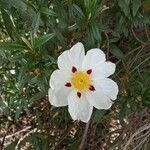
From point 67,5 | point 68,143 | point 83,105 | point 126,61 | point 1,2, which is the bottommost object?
point 68,143

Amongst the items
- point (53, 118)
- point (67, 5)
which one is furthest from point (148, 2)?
point (53, 118)

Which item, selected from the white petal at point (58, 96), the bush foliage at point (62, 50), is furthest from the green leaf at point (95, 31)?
the white petal at point (58, 96)

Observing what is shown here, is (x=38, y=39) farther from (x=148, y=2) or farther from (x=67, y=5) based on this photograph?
(x=148, y=2)

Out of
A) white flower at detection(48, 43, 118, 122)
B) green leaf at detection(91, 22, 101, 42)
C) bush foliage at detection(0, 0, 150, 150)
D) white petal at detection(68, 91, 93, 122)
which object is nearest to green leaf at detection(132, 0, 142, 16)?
bush foliage at detection(0, 0, 150, 150)

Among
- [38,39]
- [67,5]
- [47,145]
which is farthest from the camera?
[47,145]

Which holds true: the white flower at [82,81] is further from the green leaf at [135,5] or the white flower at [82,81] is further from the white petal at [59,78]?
the green leaf at [135,5]

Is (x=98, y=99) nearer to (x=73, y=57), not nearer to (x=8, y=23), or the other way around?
(x=73, y=57)

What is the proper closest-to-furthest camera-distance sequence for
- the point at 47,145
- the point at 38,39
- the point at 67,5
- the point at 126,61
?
the point at 38,39, the point at 67,5, the point at 126,61, the point at 47,145
